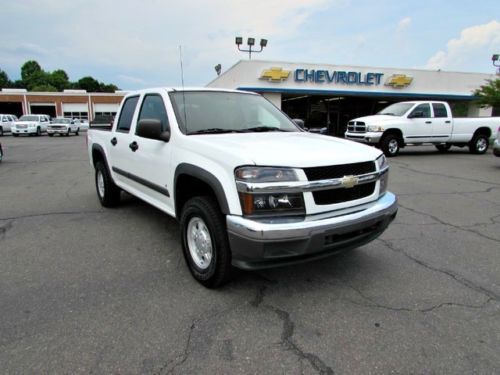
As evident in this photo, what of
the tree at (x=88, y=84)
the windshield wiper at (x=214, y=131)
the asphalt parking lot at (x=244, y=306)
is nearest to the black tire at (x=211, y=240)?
the asphalt parking lot at (x=244, y=306)

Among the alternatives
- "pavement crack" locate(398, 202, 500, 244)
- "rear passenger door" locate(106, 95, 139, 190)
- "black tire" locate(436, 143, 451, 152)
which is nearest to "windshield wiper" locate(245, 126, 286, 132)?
"rear passenger door" locate(106, 95, 139, 190)

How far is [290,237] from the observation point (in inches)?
104

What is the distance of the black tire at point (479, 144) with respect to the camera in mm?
14531

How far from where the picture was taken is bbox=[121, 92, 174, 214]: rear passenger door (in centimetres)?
379

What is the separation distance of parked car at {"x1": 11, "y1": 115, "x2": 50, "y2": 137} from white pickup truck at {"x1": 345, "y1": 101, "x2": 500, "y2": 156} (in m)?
27.5

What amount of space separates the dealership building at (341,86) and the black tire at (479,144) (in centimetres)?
1080

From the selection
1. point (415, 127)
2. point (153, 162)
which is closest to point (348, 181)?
point (153, 162)

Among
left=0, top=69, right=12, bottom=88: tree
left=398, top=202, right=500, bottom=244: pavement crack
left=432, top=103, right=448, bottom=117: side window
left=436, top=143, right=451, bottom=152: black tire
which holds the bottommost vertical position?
left=398, top=202, right=500, bottom=244: pavement crack

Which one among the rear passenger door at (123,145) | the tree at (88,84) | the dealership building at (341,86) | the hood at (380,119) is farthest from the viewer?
the tree at (88,84)

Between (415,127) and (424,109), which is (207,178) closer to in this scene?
(415,127)

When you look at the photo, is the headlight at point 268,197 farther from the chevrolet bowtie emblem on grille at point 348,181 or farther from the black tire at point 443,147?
the black tire at point 443,147

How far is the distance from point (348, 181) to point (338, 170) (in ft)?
0.41

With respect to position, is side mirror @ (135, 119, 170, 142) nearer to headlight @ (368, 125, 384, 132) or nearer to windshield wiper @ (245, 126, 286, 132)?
windshield wiper @ (245, 126, 286, 132)

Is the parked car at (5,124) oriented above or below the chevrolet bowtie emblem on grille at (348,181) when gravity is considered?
above
